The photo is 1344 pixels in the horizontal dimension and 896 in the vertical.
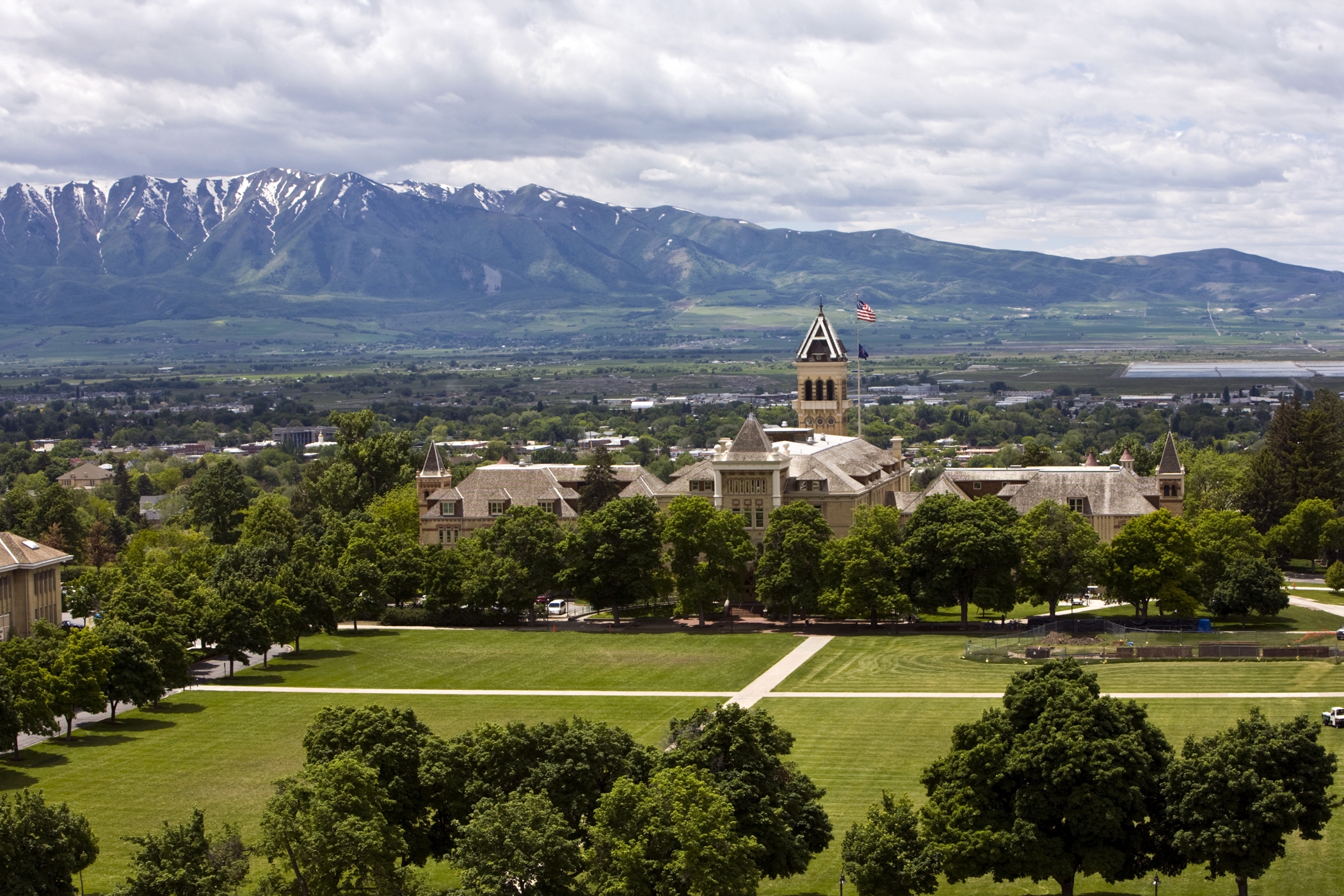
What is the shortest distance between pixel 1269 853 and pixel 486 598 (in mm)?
64166

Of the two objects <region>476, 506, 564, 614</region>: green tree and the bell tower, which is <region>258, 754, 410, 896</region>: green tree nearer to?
<region>476, 506, 564, 614</region>: green tree

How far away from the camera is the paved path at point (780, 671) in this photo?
260 feet

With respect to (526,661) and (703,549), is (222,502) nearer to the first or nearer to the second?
(703,549)

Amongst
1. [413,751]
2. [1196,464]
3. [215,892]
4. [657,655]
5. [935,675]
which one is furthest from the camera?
[1196,464]

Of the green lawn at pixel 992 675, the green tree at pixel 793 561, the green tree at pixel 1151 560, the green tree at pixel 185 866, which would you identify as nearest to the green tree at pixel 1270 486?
the green tree at pixel 1151 560

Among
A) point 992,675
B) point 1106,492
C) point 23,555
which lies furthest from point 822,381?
point 23,555

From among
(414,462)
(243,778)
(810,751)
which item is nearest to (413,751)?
(243,778)

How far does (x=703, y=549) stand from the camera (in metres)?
102

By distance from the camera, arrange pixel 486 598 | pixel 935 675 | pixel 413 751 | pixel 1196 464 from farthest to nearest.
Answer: pixel 1196 464
pixel 486 598
pixel 935 675
pixel 413 751

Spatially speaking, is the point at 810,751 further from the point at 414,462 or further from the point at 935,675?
the point at 414,462

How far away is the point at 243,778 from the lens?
216ft

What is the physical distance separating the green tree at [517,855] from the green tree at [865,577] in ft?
168

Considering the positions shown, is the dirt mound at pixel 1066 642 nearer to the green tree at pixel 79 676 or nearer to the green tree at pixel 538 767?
the green tree at pixel 538 767

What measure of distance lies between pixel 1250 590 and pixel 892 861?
5508 centimetres
